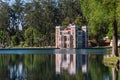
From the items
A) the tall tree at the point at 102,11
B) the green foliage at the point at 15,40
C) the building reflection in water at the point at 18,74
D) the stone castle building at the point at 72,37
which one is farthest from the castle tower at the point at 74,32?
the building reflection in water at the point at 18,74

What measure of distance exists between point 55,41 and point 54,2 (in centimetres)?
1393

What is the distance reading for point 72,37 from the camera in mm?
107188

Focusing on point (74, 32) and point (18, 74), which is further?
point (74, 32)

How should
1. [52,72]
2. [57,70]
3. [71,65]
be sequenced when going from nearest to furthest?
1. [52,72]
2. [57,70]
3. [71,65]

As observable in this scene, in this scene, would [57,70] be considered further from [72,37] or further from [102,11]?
[72,37]

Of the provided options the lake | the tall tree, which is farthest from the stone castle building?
the tall tree

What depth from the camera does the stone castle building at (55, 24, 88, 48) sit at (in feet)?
348

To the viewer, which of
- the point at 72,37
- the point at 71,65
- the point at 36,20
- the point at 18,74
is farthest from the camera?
the point at 36,20

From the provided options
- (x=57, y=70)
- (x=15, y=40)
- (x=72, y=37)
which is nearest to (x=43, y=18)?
(x=15, y=40)

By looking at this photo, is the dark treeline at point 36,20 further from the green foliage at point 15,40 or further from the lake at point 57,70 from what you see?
the lake at point 57,70

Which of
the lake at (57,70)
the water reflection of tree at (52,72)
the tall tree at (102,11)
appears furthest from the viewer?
the tall tree at (102,11)

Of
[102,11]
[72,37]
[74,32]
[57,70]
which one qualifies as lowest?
[57,70]

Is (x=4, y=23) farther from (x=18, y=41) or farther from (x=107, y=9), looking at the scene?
(x=107, y=9)

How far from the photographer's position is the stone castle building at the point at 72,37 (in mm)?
105938
